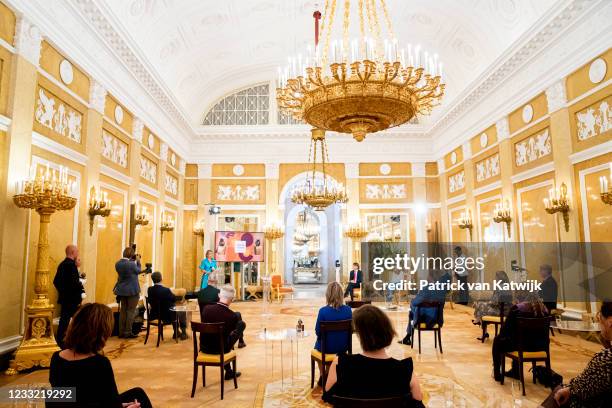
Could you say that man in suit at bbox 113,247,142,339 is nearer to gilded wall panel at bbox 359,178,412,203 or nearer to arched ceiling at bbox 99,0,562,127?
arched ceiling at bbox 99,0,562,127

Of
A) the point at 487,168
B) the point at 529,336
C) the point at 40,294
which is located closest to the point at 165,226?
the point at 40,294

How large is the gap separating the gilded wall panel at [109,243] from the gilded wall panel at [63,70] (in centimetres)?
194

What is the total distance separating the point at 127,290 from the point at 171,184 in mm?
6430

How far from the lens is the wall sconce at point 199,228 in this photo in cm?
1427

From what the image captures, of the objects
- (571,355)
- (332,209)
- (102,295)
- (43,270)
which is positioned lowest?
(571,355)

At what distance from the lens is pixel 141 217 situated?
954 centimetres

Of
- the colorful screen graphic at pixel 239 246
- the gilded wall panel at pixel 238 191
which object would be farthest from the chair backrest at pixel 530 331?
the gilded wall panel at pixel 238 191

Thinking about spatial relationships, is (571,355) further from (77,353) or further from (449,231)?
(449,231)

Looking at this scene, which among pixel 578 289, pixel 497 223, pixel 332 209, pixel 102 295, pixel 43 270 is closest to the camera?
pixel 43 270

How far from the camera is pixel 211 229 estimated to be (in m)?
14.4

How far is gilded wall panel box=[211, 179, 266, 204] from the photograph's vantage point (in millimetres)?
14773

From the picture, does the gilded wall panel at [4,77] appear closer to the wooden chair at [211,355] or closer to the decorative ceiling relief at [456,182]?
the wooden chair at [211,355]

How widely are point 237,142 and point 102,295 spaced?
26.8 feet

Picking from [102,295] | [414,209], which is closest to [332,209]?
[414,209]
